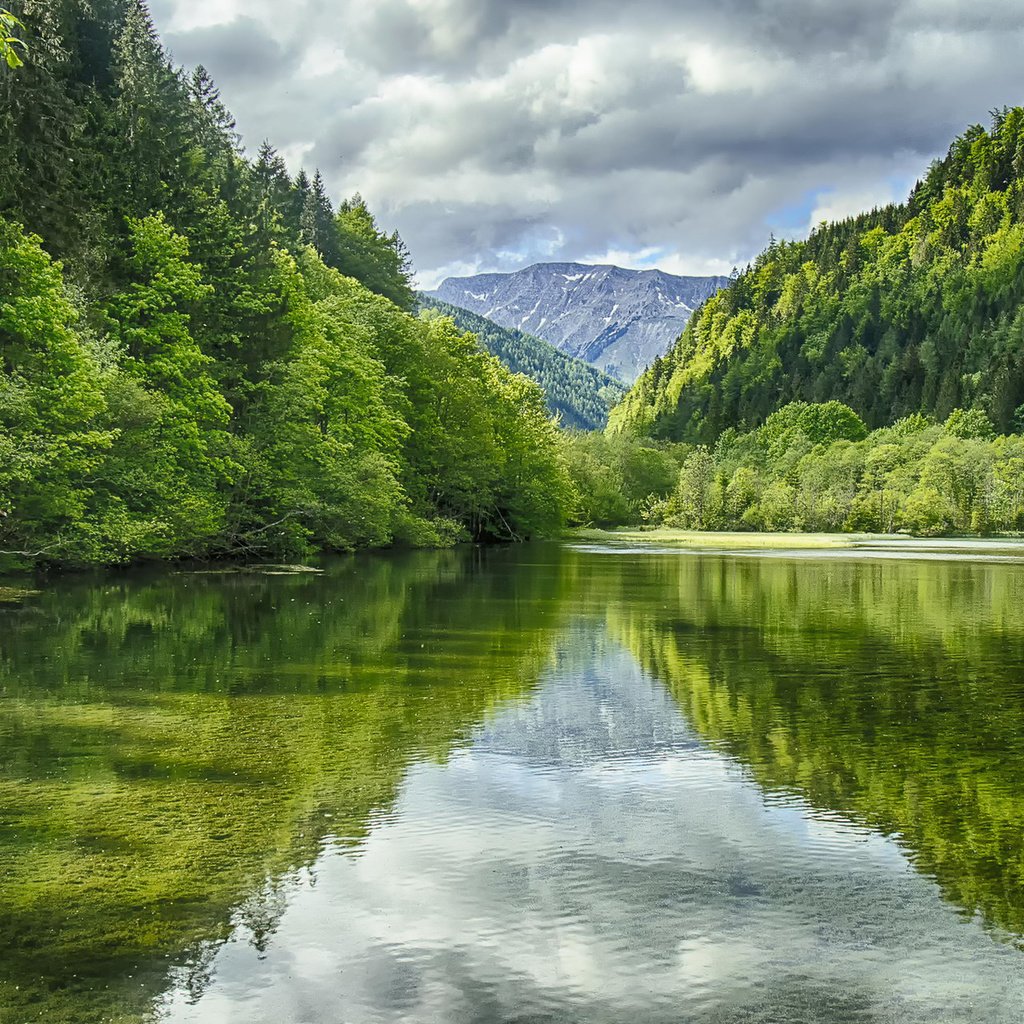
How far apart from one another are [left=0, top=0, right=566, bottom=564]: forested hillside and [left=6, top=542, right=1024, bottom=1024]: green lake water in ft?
46.4

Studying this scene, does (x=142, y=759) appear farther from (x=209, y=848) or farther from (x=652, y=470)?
(x=652, y=470)

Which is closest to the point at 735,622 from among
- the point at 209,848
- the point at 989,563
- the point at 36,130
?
the point at 209,848

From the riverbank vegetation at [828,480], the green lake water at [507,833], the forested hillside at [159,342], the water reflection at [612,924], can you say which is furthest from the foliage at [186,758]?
→ the riverbank vegetation at [828,480]

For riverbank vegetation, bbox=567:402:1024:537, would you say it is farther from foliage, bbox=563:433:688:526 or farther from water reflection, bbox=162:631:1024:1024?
water reflection, bbox=162:631:1024:1024

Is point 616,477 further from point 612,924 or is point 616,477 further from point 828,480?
point 612,924

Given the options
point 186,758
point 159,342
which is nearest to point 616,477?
point 159,342

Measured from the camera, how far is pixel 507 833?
32.0 ft

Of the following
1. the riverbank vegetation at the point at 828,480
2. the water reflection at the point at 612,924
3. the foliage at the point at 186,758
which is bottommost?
the water reflection at the point at 612,924

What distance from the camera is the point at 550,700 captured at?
16.6 metres

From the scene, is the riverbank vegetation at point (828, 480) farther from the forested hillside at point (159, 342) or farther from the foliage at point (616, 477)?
the forested hillside at point (159, 342)

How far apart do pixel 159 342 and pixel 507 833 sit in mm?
36653

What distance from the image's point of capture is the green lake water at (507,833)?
655 centimetres

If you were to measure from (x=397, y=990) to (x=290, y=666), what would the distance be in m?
13.5

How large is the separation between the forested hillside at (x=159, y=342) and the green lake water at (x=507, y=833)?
14150 millimetres
